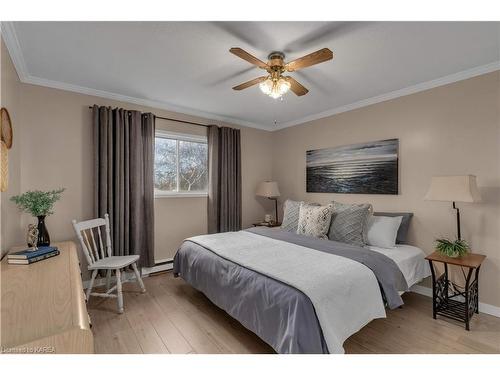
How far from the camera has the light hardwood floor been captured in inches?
77.2

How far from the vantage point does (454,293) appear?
264cm

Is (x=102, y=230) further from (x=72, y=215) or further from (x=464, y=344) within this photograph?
(x=464, y=344)

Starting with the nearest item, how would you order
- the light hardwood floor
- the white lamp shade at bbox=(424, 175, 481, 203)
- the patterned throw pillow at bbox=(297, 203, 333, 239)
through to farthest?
the light hardwood floor < the white lamp shade at bbox=(424, 175, 481, 203) < the patterned throw pillow at bbox=(297, 203, 333, 239)

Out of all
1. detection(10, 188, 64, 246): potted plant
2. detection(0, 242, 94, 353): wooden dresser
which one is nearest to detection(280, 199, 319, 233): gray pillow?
detection(0, 242, 94, 353): wooden dresser

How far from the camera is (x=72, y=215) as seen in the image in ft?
9.70

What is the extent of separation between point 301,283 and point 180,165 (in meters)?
2.81

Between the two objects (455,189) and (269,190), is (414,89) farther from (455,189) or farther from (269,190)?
(269,190)

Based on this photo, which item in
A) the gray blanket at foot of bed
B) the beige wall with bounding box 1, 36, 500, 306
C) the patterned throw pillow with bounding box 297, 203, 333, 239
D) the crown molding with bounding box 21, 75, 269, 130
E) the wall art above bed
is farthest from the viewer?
the wall art above bed

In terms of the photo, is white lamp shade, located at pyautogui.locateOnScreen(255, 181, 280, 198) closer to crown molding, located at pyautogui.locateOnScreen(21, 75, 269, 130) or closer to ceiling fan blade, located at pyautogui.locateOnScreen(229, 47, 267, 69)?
crown molding, located at pyautogui.locateOnScreen(21, 75, 269, 130)

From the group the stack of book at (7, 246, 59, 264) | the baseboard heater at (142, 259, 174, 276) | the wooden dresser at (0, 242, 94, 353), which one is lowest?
the baseboard heater at (142, 259, 174, 276)

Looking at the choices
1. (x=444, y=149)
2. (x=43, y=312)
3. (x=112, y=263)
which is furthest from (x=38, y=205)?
(x=444, y=149)

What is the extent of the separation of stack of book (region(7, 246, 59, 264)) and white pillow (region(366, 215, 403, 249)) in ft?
10.1
